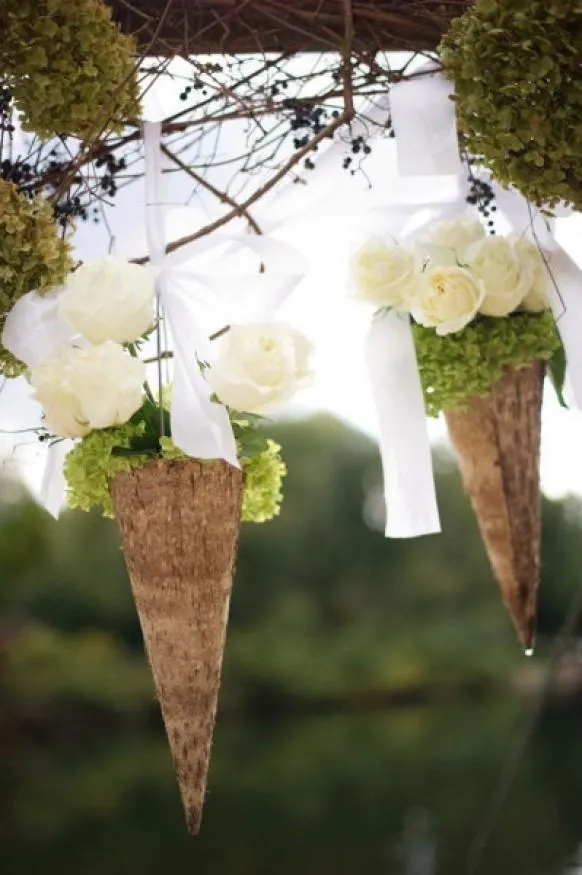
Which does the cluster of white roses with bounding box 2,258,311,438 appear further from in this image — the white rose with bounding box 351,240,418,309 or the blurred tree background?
the blurred tree background

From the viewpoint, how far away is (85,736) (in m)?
3.53

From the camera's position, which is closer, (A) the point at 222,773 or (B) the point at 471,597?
(A) the point at 222,773

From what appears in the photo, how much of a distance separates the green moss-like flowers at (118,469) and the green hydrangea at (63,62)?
0.25 meters

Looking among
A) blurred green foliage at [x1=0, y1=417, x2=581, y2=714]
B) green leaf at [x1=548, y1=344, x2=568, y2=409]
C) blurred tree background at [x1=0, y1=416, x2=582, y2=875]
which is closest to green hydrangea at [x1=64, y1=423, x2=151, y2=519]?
green leaf at [x1=548, y1=344, x2=568, y2=409]

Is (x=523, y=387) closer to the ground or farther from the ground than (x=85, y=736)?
farther from the ground

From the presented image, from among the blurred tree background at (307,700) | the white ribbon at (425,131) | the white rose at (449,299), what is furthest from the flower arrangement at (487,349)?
the blurred tree background at (307,700)

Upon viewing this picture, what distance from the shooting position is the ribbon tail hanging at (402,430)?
1.04 meters

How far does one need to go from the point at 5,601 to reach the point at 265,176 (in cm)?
283

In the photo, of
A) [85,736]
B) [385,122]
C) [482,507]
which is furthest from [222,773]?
[385,122]

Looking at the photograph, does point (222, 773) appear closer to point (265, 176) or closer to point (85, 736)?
point (85, 736)

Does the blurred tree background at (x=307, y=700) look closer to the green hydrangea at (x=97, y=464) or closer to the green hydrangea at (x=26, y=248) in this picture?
the green hydrangea at (x=97, y=464)

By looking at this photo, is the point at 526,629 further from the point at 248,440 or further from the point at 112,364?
the point at 112,364

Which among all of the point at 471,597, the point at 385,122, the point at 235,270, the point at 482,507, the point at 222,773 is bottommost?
the point at 222,773

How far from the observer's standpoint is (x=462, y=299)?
1011mm
